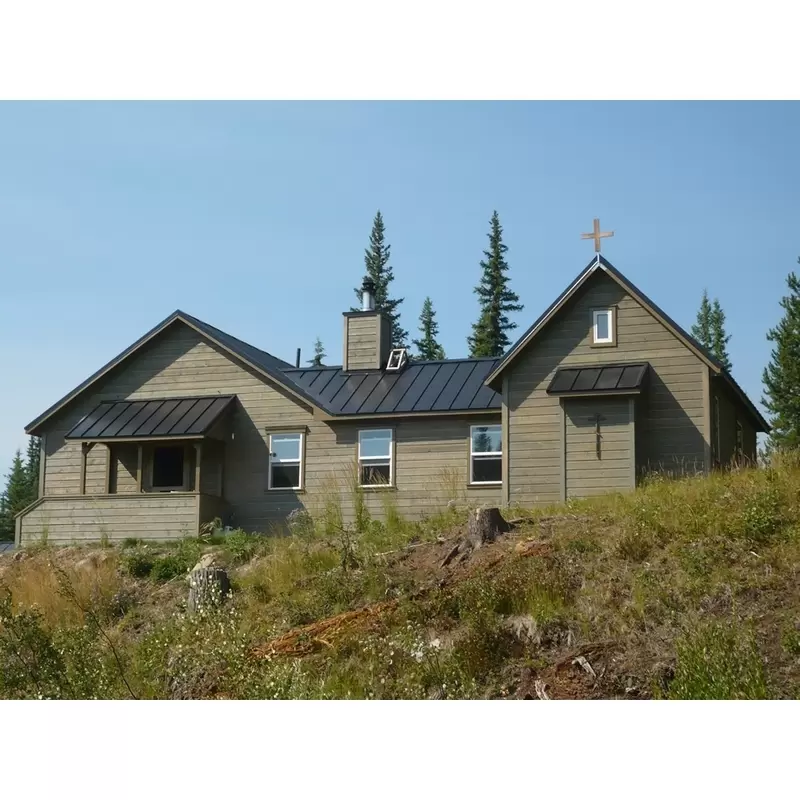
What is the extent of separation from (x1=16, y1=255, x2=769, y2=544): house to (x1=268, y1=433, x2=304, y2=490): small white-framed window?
0.03m

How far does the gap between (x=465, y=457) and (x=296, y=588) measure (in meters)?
9.06

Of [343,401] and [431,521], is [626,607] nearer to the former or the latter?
[431,521]

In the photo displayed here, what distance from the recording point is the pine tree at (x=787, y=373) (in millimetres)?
43938

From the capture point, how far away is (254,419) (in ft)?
90.3

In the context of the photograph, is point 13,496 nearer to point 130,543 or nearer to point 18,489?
Result: point 18,489

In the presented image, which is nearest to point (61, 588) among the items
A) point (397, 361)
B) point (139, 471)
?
point (139, 471)

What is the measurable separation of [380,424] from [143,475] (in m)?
6.24

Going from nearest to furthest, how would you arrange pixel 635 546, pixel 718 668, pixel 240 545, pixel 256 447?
pixel 718 668, pixel 635 546, pixel 240 545, pixel 256 447

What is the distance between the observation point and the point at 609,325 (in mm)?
23734

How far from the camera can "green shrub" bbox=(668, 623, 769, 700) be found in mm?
11266

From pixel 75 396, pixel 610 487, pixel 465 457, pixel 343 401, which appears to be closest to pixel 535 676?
pixel 610 487

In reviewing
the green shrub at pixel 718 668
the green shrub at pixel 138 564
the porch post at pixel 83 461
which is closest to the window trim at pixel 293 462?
the porch post at pixel 83 461

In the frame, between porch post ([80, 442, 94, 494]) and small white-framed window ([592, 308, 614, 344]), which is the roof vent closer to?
small white-framed window ([592, 308, 614, 344])

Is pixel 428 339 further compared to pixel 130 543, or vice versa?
pixel 428 339
